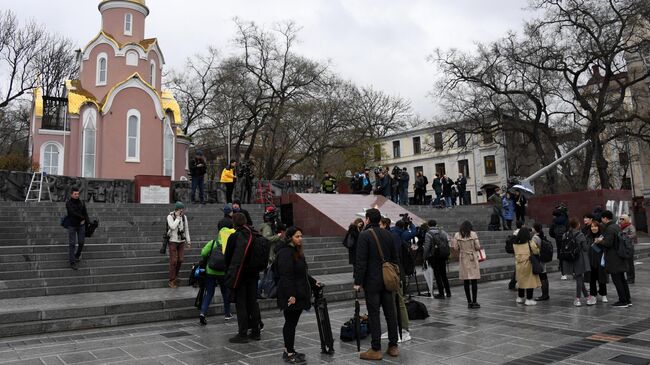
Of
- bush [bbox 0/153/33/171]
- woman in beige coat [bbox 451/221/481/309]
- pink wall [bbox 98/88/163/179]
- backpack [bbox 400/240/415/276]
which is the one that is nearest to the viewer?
backpack [bbox 400/240/415/276]

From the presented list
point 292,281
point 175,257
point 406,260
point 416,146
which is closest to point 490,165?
point 416,146

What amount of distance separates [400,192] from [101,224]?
46.0 ft

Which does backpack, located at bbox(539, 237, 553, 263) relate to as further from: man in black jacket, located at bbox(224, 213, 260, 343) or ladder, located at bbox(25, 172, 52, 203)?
ladder, located at bbox(25, 172, 52, 203)

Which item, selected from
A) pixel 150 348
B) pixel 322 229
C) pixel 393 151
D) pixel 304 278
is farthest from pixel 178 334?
pixel 393 151

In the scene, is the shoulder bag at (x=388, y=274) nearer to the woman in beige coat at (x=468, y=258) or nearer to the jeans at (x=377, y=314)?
the jeans at (x=377, y=314)

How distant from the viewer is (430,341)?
6.55 metres

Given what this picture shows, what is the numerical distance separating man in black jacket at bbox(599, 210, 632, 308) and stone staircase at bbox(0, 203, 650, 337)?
13.8ft

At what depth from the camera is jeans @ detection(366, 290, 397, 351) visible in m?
5.66

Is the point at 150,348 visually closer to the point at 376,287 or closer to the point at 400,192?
the point at 376,287

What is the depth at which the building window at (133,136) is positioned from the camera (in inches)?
1070

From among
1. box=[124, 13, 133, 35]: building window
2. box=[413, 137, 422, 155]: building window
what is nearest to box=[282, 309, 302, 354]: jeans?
box=[124, 13, 133, 35]: building window

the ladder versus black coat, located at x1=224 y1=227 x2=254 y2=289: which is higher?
the ladder

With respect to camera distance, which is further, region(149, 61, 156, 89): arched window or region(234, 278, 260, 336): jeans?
region(149, 61, 156, 89): arched window

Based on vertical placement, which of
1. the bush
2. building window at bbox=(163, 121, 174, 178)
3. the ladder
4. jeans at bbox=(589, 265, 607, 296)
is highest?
building window at bbox=(163, 121, 174, 178)
